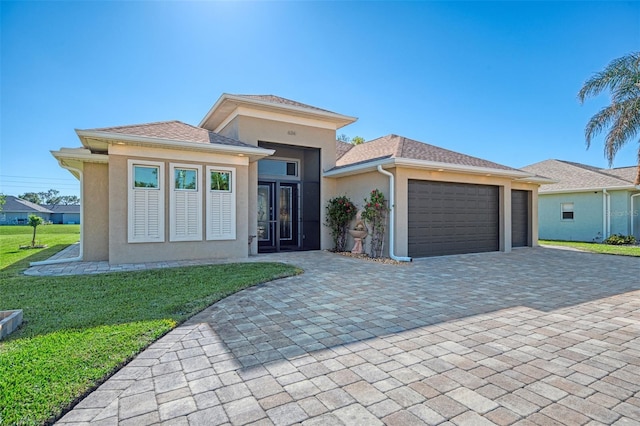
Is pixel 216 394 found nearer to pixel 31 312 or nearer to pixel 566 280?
pixel 31 312

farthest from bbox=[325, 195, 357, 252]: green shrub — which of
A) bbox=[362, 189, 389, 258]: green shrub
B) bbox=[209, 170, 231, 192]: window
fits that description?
bbox=[209, 170, 231, 192]: window

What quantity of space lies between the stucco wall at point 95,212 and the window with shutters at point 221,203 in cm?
327

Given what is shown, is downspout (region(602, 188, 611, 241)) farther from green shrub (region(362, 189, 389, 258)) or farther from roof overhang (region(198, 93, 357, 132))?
roof overhang (region(198, 93, 357, 132))

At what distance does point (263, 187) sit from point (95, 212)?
5.58 metres

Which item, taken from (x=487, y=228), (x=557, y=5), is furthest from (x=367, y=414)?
(x=557, y=5)

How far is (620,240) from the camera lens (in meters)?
16.8

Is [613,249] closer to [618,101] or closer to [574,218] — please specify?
[574,218]

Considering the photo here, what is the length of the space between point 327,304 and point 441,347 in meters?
2.12

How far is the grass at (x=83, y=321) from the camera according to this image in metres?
2.74

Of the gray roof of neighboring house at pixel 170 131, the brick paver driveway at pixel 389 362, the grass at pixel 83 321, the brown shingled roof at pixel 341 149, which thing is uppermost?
the brown shingled roof at pixel 341 149

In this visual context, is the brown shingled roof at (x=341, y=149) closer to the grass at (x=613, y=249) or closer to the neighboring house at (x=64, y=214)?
the grass at (x=613, y=249)

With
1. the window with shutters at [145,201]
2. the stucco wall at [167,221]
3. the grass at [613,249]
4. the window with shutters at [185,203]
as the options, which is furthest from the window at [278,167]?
the grass at [613,249]

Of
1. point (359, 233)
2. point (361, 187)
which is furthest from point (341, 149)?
point (359, 233)

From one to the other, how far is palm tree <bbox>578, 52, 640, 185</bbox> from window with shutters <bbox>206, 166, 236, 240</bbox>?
15.4 m
